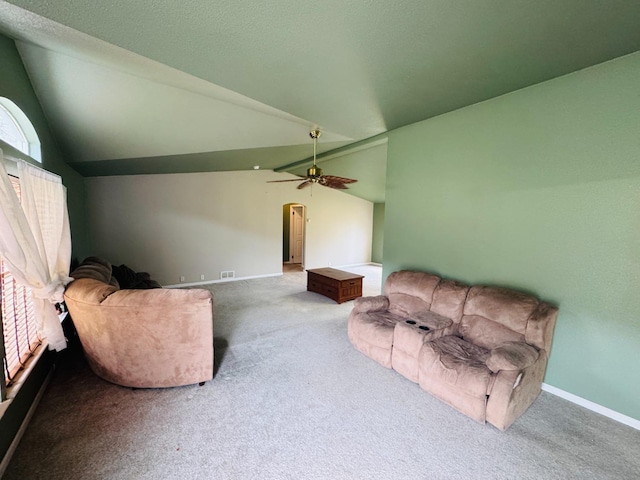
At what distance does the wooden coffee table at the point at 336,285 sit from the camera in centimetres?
501

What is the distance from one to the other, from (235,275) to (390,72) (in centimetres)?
592

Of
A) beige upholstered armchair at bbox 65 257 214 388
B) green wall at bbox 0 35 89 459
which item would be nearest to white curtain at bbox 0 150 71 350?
beige upholstered armchair at bbox 65 257 214 388

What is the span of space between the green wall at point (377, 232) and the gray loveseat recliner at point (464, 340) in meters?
6.25

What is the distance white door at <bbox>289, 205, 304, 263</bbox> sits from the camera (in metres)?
9.10

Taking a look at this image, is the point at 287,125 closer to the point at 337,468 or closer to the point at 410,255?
the point at 410,255

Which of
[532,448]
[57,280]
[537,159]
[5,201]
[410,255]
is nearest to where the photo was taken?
[5,201]

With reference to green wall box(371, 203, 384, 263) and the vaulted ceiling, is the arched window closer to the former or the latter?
the vaulted ceiling

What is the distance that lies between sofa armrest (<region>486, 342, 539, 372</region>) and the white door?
7310 millimetres

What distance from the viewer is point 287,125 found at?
3730 mm

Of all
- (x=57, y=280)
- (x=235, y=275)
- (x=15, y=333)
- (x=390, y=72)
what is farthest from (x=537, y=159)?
(x=235, y=275)

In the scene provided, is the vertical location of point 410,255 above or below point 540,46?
below

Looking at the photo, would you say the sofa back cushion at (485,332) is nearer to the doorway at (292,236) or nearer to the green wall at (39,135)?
the green wall at (39,135)

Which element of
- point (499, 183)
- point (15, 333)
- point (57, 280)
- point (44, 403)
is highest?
point (499, 183)

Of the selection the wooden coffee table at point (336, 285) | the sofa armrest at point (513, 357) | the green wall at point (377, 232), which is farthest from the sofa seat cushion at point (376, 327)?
the green wall at point (377, 232)
